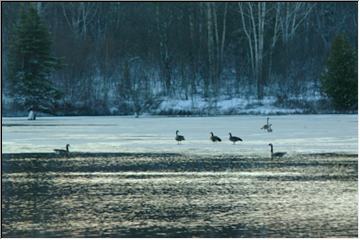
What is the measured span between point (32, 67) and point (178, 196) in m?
28.2

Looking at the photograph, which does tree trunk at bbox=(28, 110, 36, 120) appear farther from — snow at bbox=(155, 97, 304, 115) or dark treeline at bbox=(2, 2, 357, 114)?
snow at bbox=(155, 97, 304, 115)

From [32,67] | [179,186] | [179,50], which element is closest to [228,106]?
[179,50]

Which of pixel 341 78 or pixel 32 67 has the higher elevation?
pixel 32 67

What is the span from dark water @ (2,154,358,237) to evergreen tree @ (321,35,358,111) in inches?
756

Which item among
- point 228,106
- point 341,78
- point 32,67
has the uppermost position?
point 32,67

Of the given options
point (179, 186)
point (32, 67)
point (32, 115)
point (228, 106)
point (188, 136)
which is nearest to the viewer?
point (179, 186)

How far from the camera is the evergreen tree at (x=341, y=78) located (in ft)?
126

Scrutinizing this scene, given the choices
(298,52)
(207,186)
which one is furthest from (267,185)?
(298,52)

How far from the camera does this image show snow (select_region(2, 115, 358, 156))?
21344mm

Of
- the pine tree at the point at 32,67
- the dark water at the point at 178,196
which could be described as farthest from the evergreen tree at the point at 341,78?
the dark water at the point at 178,196

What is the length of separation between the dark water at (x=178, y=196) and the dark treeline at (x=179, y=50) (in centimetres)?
2252

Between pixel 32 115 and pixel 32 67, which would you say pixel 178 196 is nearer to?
pixel 32 115

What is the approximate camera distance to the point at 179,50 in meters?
46.5

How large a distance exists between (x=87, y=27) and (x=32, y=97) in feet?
34.5
